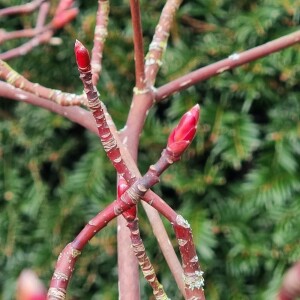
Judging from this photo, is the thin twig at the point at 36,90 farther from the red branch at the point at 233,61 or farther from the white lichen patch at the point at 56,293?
the white lichen patch at the point at 56,293

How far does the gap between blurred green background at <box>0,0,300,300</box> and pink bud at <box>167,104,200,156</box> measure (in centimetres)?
66

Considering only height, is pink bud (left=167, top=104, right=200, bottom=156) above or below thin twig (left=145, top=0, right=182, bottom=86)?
below

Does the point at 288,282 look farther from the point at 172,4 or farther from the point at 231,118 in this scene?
the point at 231,118

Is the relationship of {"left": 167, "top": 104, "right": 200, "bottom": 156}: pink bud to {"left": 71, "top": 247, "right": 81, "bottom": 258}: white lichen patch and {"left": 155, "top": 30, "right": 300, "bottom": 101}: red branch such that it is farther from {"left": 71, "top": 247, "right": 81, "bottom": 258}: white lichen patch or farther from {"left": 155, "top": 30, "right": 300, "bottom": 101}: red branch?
{"left": 155, "top": 30, "right": 300, "bottom": 101}: red branch

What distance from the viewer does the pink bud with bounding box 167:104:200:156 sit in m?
0.30

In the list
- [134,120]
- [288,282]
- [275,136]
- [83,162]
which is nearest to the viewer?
[288,282]

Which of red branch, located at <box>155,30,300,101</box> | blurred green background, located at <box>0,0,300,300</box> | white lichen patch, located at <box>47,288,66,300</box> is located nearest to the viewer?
white lichen patch, located at <box>47,288,66,300</box>

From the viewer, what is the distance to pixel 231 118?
38.9 inches

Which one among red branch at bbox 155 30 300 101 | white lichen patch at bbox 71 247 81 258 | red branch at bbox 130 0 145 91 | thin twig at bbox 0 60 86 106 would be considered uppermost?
red branch at bbox 155 30 300 101

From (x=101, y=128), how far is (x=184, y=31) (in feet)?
2.60

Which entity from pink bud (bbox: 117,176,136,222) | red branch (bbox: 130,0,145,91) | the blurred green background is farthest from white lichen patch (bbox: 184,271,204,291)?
the blurred green background

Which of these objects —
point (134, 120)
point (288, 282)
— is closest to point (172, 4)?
point (134, 120)

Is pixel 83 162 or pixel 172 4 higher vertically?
pixel 83 162

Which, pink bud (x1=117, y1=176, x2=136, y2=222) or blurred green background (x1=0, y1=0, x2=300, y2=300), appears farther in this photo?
blurred green background (x1=0, y1=0, x2=300, y2=300)
